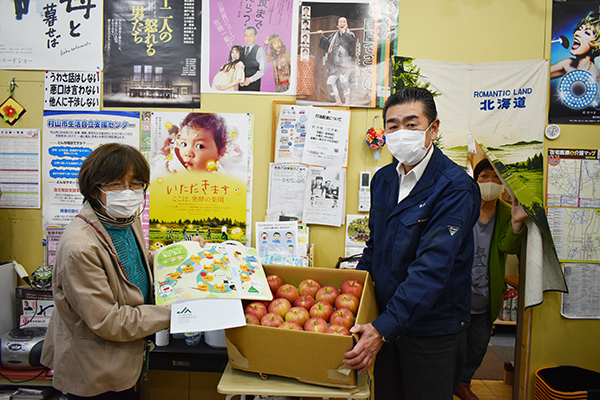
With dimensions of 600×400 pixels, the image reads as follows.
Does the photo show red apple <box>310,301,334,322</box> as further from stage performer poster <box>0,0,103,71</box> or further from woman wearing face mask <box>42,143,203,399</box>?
stage performer poster <box>0,0,103,71</box>

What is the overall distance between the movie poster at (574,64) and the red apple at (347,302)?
2123 millimetres

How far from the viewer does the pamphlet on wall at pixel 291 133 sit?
2484mm

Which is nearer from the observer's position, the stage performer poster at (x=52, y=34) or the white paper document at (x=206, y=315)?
the white paper document at (x=206, y=315)

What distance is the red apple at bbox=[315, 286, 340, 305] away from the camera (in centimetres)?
149

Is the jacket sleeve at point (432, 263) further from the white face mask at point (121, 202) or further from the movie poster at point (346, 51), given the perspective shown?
the movie poster at point (346, 51)

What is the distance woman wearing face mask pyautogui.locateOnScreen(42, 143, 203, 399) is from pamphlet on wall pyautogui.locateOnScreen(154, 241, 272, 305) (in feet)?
0.31

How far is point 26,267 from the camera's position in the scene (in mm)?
2639

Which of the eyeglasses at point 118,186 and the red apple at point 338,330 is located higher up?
the eyeglasses at point 118,186

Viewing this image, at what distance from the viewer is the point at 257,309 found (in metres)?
1.39

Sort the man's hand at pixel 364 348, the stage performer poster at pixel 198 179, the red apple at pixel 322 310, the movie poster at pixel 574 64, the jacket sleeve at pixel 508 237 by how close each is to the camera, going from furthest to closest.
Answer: the stage performer poster at pixel 198 179 → the movie poster at pixel 574 64 → the jacket sleeve at pixel 508 237 → the red apple at pixel 322 310 → the man's hand at pixel 364 348

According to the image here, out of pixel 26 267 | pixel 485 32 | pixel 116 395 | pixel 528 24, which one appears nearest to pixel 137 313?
pixel 116 395

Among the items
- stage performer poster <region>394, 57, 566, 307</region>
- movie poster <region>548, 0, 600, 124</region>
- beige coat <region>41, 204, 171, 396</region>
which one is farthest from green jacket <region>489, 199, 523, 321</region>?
beige coat <region>41, 204, 171, 396</region>

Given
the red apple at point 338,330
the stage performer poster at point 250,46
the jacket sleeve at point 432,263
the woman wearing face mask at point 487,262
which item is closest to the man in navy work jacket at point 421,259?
the jacket sleeve at point 432,263

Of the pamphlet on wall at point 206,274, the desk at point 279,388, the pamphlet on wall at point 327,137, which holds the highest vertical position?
the pamphlet on wall at point 327,137
